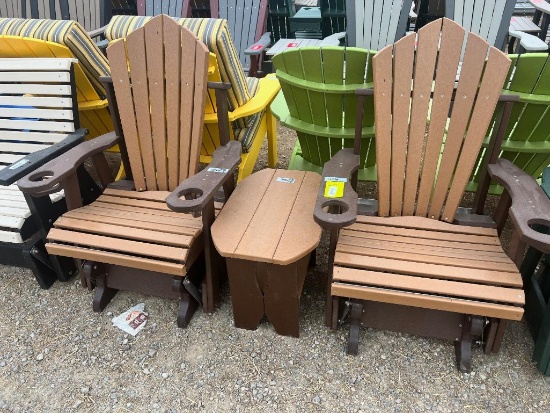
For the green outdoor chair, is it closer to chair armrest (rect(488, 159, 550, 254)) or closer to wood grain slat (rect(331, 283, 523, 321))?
chair armrest (rect(488, 159, 550, 254))

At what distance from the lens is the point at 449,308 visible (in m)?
1.61

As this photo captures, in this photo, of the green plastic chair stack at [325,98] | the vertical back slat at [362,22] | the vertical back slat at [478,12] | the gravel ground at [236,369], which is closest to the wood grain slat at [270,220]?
the green plastic chair stack at [325,98]

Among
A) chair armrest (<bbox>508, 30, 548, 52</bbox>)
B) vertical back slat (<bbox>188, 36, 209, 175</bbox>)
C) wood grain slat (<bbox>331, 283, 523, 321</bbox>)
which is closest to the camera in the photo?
wood grain slat (<bbox>331, 283, 523, 321</bbox>)

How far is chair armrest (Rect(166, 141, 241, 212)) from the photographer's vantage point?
168 centimetres

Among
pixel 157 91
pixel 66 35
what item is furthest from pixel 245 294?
pixel 66 35

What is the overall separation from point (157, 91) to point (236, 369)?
141 centimetres

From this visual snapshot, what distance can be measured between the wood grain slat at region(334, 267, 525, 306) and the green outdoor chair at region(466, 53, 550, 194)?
0.88 m

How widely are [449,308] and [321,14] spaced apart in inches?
171

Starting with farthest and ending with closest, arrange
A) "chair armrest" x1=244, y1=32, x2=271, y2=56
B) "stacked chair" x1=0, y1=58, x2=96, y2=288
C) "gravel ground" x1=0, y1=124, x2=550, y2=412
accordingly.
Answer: "chair armrest" x1=244, y1=32, x2=271, y2=56 → "stacked chair" x1=0, y1=58, x2=96, y2=288 → "gravel ground" x1=0, y1=124, x2=550, y2=412

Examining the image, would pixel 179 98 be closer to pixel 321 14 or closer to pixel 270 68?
pixel 270 68

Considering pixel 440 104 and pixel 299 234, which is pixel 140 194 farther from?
pixel 440 104

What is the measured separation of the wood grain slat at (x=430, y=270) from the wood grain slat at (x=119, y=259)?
71cm

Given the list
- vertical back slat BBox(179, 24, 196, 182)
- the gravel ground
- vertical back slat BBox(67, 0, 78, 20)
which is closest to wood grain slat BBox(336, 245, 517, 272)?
the gravel ground

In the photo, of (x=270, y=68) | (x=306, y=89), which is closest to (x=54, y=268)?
(x=306, y=89)
